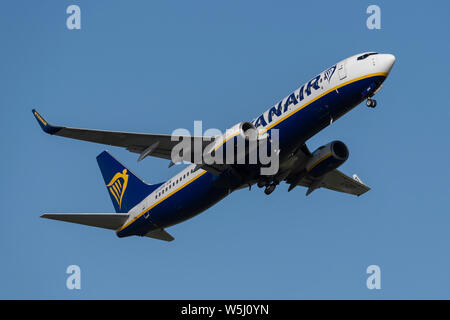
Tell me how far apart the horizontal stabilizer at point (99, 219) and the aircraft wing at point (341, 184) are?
12.1 metres

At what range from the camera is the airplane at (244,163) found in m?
34.0

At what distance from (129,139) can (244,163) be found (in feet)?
20.6

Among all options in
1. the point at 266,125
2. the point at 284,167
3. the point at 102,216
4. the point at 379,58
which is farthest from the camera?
the point at 102,216

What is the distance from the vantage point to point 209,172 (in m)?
37.7

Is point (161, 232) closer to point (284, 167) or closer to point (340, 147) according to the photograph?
point (284, 167)

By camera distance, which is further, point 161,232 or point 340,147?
point 161,232

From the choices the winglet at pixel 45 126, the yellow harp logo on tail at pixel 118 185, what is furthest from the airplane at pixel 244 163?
the yellow harp logo on tail at pixel 118 185

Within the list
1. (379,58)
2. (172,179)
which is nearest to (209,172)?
Answer: (172,179)

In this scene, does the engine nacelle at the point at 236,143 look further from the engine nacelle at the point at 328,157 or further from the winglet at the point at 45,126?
the winglet at the point at 45,126

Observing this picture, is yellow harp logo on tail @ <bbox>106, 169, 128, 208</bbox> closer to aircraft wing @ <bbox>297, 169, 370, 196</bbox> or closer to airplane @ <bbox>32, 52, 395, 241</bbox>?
airplane @ <bbox>32, 52, 395, 241</bbox>

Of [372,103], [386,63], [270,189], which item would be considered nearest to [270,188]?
[270,189]

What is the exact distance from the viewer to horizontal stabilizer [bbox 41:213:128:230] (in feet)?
133

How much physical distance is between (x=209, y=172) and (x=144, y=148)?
12.5 feet

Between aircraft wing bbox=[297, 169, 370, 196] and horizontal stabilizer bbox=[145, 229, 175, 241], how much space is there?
30.7ft
